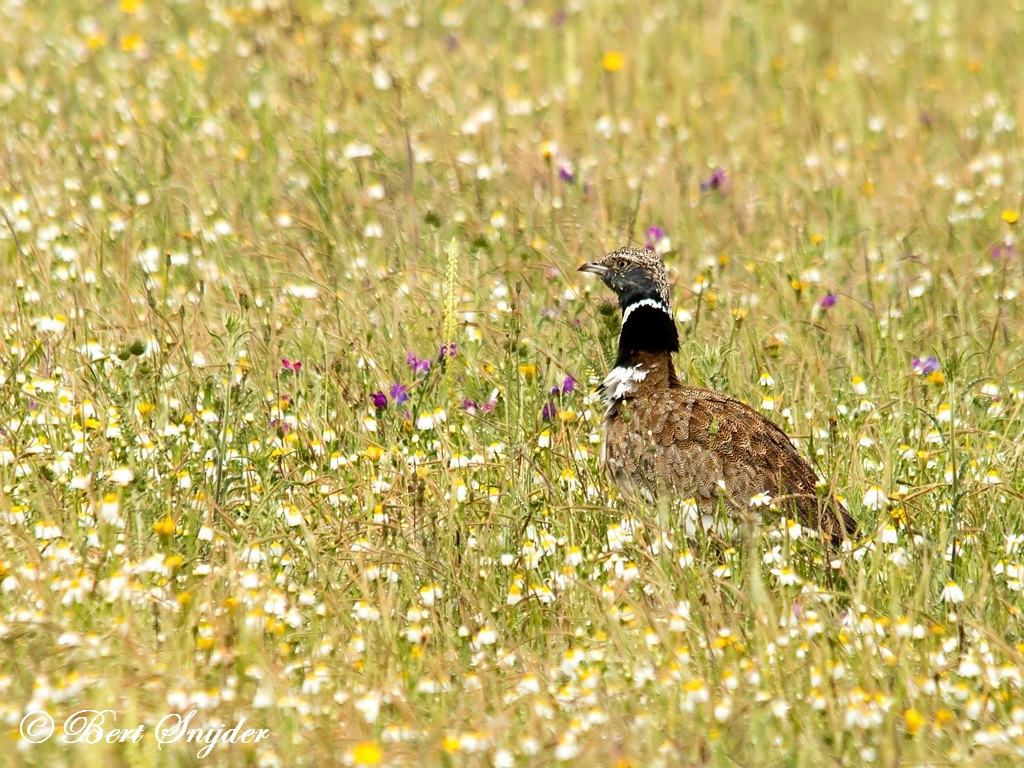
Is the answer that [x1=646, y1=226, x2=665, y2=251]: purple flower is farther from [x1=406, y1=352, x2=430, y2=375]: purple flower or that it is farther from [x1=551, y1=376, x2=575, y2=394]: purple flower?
[x1=406, y1=352, x2=430, y2=375]: purple flower

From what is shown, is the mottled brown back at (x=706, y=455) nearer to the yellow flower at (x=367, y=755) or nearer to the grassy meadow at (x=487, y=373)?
the grassy meadow at (x=487, y=373)

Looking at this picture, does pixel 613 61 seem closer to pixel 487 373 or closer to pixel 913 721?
pixel 487 373

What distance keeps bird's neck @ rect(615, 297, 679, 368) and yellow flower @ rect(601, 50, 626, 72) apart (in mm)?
4953

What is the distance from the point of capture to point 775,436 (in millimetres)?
5656

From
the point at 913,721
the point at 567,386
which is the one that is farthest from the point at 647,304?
the point at 913,721

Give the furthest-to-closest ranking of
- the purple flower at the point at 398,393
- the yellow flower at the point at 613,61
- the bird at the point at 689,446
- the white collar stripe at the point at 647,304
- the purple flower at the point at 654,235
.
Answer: the yellow flower at the point at 613,61
the purple flower at the point at 654,235
the white collar stripe at the point at 647,304
the purple flower at the point at 398,393
the bird at the point at 689,446

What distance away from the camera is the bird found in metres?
5.44

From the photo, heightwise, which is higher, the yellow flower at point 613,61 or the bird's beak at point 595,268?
the yellow flower at point 613,61

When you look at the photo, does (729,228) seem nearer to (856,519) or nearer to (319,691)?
(856,519)

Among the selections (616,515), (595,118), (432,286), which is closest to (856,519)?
(616,515)

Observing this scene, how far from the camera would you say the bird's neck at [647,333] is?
6.29 m

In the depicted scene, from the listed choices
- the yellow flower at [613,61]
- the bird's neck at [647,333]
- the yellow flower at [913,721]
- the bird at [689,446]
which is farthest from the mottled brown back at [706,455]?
the yellow flower at [613,61]

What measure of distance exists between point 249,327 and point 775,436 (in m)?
2.70

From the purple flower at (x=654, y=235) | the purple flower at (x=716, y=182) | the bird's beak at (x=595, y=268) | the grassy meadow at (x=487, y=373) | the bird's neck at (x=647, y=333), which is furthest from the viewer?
the purple flower at (x=716, y=182)
